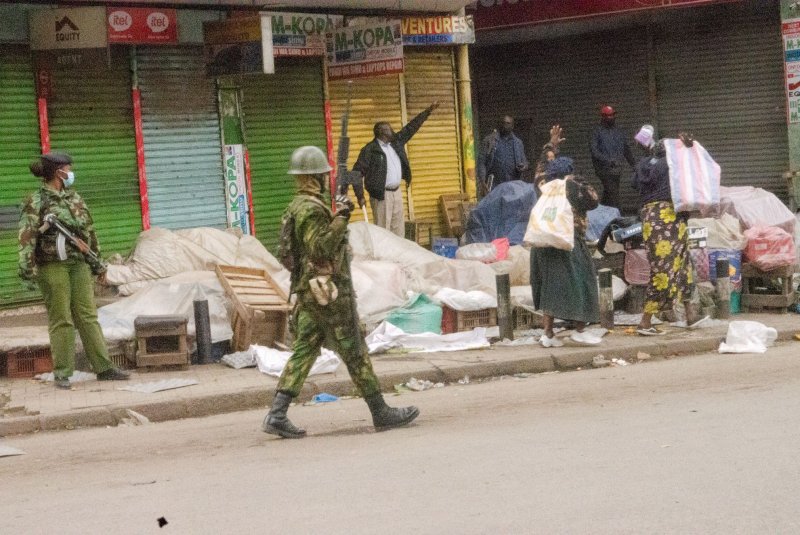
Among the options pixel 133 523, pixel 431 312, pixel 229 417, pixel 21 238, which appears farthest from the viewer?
pixel 431 312

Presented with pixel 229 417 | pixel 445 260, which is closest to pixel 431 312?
pixel 445 260

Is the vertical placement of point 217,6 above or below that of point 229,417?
above

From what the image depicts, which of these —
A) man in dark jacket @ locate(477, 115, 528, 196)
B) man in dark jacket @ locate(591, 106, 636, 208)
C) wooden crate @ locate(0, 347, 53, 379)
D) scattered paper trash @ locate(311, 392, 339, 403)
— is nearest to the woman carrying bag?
scattered paper trash @ locate(311, 392, 339, 403)

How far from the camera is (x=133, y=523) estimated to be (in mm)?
6566

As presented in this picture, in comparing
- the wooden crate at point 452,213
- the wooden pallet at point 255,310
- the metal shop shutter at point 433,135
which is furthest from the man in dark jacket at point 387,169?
the wooden pallet at point 255,310

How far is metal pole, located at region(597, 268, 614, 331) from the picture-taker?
13250 millimetres

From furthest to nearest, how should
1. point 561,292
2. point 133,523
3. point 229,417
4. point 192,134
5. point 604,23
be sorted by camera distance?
1. point 604,23
2. point 192,134
3. point 561,292
4. point 229,417
5. point 133,523

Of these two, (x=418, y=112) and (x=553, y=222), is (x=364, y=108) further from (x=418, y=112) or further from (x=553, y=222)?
(x=553, y=222)

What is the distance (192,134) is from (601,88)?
887 centimetres

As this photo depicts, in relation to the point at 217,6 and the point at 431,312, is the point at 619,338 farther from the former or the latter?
the point at 217,6

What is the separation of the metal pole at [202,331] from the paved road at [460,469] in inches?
81.2

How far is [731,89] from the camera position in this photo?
2112cm

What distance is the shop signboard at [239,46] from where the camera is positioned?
14.6 m

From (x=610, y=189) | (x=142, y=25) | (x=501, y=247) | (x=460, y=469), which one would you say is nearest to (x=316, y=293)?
(x=460, y=469)
